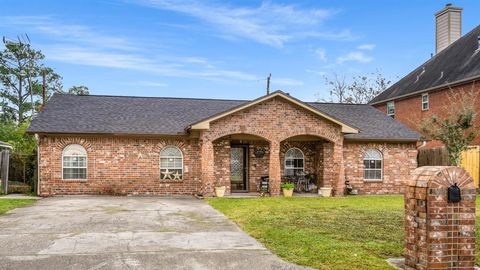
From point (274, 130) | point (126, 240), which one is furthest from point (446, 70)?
point (126, 240)

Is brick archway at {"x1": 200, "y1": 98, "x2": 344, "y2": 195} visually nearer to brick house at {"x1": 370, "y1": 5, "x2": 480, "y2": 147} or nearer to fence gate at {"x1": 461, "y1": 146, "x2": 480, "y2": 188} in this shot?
fence gate at {"x1": 461, "y1": 146, "x2": 480, "y2": 188}

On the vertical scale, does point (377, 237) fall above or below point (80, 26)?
below

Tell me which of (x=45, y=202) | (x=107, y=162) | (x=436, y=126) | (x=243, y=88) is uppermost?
(x=243, y=88)

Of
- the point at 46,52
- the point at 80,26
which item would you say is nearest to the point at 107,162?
the point at 80,26

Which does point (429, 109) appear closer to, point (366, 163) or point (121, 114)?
point (366, 163)

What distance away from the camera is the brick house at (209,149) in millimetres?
18125

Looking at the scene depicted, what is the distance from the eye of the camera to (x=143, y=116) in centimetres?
2041

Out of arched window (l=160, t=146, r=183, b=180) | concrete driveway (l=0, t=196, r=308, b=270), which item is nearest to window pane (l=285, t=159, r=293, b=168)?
arched window (l=160, t=146, r=183, b=180)

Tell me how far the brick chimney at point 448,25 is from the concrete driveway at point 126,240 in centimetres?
2407

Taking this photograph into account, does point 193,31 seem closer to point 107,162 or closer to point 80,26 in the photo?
point 80,26

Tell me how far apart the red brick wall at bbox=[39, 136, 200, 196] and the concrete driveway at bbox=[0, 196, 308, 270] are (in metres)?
4.39

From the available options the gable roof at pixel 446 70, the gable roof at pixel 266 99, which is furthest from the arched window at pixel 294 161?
the gable roof at pixel 446 70

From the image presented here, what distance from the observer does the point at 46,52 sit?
43656 mm

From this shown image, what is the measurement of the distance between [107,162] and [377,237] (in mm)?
12457
